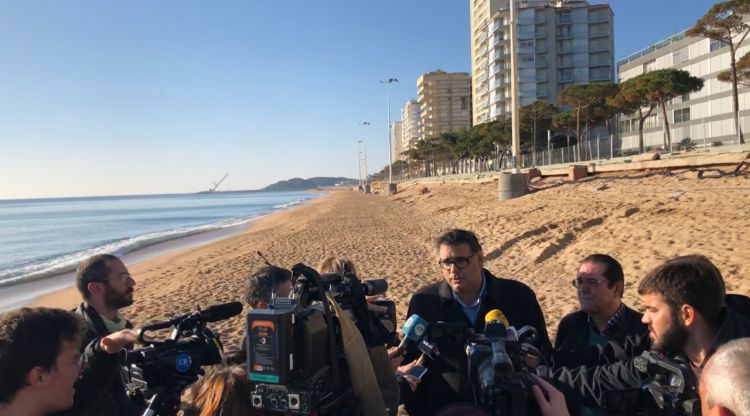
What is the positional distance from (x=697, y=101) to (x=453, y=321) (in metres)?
47.6

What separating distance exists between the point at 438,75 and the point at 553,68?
142 feet

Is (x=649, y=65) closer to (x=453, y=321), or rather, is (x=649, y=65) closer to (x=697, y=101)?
(x=697, y=101)

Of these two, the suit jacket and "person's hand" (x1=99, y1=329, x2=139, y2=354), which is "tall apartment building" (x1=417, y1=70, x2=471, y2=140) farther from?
"person's hand" (x1=99, y1=329, x2=139, y2=354)

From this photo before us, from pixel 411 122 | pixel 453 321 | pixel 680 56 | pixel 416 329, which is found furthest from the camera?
pixel 411 122

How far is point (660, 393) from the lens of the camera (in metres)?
1.68

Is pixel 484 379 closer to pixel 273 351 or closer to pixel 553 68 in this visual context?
pixel 273 351

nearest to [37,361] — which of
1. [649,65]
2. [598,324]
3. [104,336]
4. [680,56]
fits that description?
[104,336]

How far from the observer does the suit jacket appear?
243 cm

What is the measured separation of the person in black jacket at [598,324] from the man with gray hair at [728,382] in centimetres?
121

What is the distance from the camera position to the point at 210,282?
11508mm

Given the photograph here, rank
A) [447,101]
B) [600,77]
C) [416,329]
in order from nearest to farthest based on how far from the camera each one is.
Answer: [416,329]
[600,77]
[447,101]

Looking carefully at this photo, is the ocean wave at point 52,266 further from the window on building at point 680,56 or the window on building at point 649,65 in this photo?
the window on building at point 649,65

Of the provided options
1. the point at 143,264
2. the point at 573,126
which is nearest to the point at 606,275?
the point at 143,264

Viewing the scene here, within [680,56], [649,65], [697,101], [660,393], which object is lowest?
[660,393]
